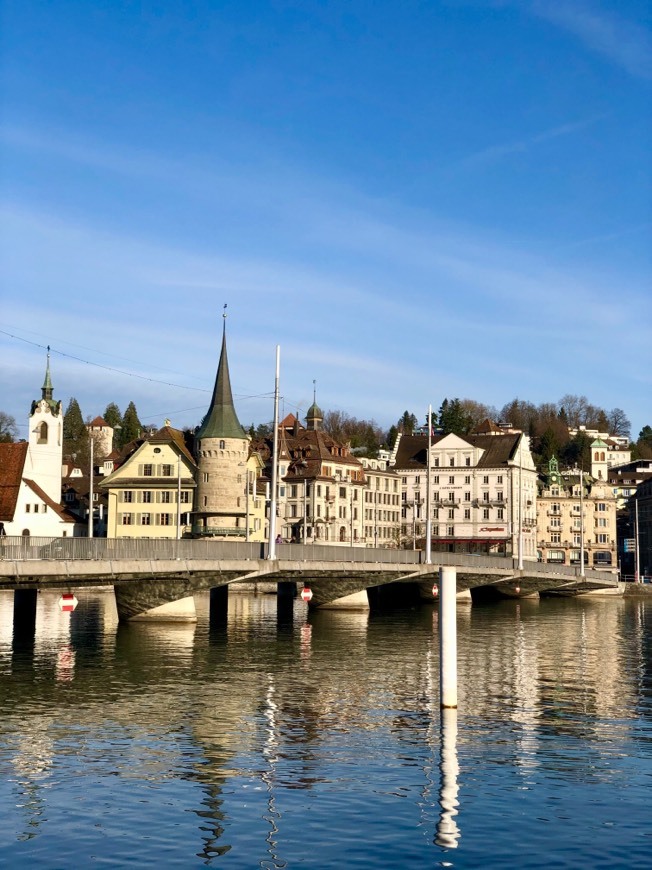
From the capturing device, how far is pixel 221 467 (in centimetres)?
11106

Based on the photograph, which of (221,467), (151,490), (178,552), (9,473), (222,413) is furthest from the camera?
(151,490)

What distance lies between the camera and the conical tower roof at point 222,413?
11350 centimetres

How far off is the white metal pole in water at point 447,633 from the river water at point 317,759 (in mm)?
878

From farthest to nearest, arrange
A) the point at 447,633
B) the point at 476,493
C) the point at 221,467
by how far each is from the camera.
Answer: the point at 476,493 → the point at 221,467 → the point at 447,633

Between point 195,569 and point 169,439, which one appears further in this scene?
point 169,439

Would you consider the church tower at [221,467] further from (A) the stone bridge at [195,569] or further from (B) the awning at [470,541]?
(B) the awning at [470,541]

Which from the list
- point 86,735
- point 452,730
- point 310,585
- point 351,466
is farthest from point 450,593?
point 351,466

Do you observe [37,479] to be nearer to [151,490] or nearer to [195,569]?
[151,490]

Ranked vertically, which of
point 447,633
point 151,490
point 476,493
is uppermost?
point 476,493

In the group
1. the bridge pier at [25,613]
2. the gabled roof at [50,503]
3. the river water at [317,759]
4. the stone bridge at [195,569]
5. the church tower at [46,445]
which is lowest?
the river water at [317,759]

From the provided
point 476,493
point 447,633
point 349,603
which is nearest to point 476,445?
point 476,493

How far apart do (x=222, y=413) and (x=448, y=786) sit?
89.6 m

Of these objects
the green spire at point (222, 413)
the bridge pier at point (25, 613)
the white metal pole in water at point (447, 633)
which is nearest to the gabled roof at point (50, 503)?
the green spire at point (222, 413)

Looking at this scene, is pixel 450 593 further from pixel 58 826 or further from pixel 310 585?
pixel 310 585
